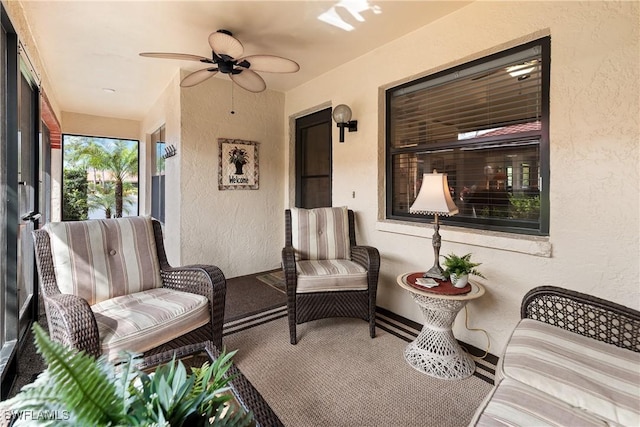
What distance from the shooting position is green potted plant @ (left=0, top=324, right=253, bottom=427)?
1.87ft

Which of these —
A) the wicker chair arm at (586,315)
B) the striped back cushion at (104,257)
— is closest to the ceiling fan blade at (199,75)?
the striped back cushion at (104,257)

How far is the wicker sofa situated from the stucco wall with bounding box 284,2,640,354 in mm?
350

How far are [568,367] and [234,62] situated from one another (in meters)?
2.78

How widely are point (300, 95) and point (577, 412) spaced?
382cm

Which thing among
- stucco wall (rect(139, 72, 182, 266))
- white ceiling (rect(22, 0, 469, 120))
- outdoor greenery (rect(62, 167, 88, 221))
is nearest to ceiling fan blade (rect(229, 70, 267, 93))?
white ceiling (rect(22, 0, 469, 120))

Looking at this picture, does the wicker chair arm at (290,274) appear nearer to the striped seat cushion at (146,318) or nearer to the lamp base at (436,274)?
the striped seat cushion at (146,318)

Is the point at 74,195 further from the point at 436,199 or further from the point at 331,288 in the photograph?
the point at 436,199

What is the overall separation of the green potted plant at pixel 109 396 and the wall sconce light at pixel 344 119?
2617mm

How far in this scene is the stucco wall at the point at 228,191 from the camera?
3.47 metres

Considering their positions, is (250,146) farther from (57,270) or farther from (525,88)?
(525,88)

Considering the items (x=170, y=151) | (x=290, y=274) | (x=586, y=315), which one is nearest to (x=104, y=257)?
(x=290, y=274)

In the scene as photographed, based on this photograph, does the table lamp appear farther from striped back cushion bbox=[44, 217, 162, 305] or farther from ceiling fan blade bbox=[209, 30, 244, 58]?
striped back cushion bbox=[44, 217, 162, 305]

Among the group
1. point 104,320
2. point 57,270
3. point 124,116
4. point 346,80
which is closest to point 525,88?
point 346,80

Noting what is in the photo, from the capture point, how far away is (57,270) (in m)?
1.70
